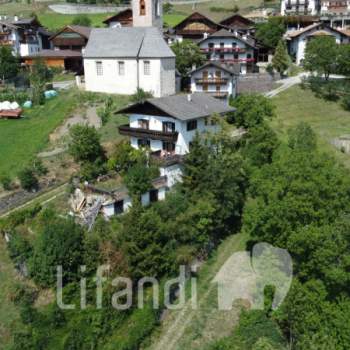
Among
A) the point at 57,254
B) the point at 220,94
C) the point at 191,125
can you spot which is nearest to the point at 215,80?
the point at 220,94

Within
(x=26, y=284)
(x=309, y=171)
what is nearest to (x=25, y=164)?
(x=26, y=284)

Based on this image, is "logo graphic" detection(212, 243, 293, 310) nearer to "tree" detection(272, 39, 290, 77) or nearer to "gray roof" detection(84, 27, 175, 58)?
"gray roof" detection(84, 27, 175, 58)

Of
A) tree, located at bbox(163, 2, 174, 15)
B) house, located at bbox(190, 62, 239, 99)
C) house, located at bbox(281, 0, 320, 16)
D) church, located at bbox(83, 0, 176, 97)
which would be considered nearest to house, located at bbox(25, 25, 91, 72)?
church, located at bbox(83, 0, 176, 97)

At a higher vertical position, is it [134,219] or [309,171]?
[309,171]

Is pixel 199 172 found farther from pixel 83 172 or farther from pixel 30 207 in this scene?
pixel 30 207

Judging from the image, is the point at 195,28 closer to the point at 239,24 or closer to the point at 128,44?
the point at 239,24

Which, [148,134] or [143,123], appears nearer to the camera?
[148,134]
